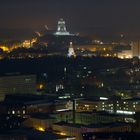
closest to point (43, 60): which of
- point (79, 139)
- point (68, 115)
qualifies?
point (68, 115)

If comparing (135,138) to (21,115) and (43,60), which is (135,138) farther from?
(43,60)

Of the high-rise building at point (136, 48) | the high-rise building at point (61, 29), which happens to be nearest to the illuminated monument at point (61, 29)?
the high-rise building at point (61, 29)

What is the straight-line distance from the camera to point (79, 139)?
10.5 meters

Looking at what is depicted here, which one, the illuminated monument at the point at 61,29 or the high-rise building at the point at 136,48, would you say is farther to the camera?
the illuminated monument at the point at 61,29

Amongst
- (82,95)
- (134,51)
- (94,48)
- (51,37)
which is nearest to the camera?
(82,95)

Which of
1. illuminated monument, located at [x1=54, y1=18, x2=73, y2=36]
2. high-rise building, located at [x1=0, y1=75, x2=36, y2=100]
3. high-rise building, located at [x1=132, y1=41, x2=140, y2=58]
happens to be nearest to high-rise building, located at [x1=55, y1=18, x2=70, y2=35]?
illuminated monument, located at [x1=54, y1=18, x2=73, y2=36]

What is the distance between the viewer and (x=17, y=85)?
17312mm

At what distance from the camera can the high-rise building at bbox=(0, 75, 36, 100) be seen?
17.0 metres

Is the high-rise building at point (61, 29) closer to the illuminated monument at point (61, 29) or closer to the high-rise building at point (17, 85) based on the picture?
the illuminated monument at point (61, 29)

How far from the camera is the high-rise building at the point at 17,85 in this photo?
16980 mm

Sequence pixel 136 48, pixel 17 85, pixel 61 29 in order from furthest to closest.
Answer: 1. pixel 61 29
2. pixel 136 48
3. pixel 17 85

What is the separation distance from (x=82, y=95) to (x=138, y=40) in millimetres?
15081

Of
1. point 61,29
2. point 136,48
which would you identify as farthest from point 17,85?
point 61,29

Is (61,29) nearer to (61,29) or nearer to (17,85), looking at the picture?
(61,29)
